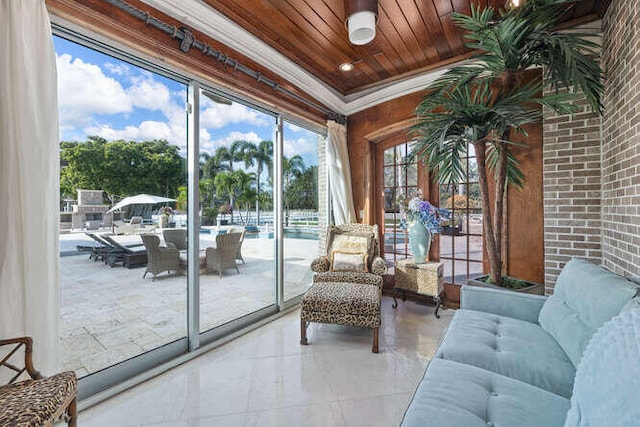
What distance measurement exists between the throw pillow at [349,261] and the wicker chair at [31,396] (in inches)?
95.4

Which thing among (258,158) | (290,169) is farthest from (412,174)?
(258,158)

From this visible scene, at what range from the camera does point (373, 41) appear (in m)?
2.90

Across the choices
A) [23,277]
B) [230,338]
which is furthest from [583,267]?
[23,277]

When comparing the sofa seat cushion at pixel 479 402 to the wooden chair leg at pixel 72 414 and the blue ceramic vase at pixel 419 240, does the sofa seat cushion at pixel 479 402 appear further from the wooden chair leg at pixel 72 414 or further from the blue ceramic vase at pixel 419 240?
the blue ceramic vase at pixel 419 240

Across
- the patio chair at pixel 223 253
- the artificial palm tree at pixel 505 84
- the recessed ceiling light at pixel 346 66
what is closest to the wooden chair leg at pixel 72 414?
the patio chair at pixel 223 253

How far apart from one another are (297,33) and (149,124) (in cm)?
158

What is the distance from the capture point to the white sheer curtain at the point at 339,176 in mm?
4016

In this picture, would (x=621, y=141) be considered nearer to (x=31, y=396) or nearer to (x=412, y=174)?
(x=412, y=174)

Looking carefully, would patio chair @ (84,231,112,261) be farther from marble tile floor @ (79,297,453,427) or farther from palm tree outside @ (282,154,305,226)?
palm tree outside @ (282,154,305,226)

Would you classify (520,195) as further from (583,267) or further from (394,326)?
(394,326)

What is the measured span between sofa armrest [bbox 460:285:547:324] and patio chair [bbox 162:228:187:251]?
230cm

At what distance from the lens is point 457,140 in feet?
8.29

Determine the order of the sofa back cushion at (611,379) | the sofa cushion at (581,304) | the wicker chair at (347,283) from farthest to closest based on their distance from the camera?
the wicker chair at (347,283) < the sofa cushion at (581,304) < the sofa back cushion at (611,379)

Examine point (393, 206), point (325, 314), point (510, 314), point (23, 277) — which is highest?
point (393, 206)
